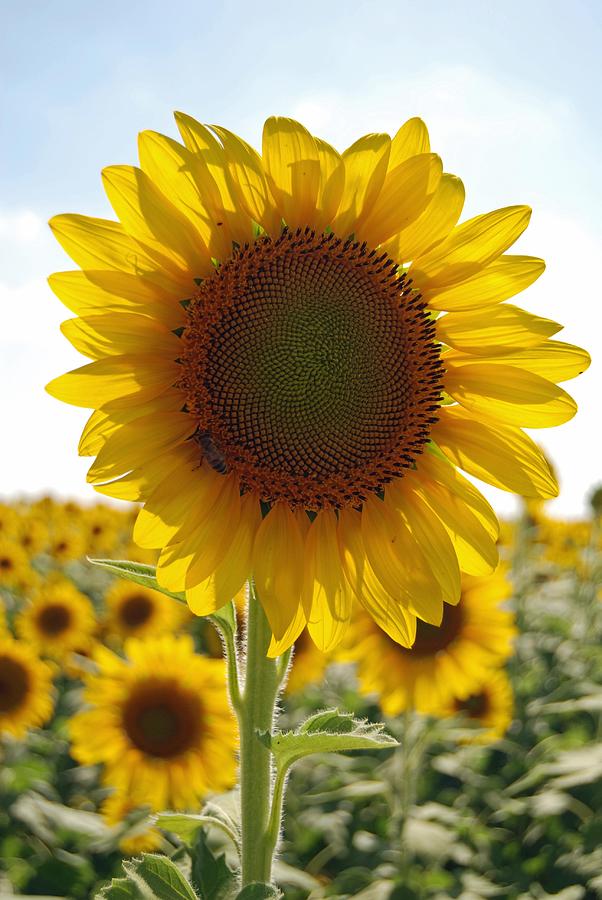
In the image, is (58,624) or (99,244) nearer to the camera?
(99,244)

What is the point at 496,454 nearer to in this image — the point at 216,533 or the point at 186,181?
the point at 216,533

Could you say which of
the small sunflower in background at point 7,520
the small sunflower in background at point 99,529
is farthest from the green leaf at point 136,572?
the small sunflower in background at point 7,520

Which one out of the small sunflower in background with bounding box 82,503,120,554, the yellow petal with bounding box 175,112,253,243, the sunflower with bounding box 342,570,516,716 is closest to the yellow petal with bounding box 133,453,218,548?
the yellow petal with bounding box 175,112,253,243

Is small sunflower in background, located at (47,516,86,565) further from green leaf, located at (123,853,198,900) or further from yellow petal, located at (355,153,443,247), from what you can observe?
A: yellow petal, located at (355,153,443,247)

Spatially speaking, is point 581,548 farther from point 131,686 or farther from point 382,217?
point 382,217

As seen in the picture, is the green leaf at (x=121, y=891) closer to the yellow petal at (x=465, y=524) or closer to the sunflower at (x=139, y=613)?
the yellow petal at (x=465, y=524)

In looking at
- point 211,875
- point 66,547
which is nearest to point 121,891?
point 211,875
